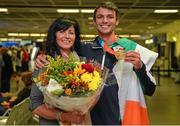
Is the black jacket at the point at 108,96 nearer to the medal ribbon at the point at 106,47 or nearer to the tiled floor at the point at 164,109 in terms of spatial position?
the medal ribbon at the point at 106,47

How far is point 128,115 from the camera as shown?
2363 mm

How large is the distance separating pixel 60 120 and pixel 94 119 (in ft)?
1.17

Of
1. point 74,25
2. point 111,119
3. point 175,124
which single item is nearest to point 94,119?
point 111,119

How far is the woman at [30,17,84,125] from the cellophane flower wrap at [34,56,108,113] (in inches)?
2.6

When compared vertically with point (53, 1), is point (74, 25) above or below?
below

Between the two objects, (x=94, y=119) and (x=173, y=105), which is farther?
(x=173, y=105)

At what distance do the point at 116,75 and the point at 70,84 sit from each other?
1.77 ft

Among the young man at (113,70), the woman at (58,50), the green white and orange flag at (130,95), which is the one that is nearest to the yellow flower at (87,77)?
the woman at (58,50)

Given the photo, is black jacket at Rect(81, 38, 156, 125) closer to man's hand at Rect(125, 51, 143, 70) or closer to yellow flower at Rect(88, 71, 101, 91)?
man's hand at Rect(125, 51, 143, 70)

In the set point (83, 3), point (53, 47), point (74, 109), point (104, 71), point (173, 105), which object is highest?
point (83, 3)

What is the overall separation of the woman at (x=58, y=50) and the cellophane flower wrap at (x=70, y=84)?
0.07 meters

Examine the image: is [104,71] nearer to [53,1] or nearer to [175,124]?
[175,124]

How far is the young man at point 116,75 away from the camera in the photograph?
7.32ft

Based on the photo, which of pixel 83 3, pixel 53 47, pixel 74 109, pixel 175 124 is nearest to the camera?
pixel 74 109
